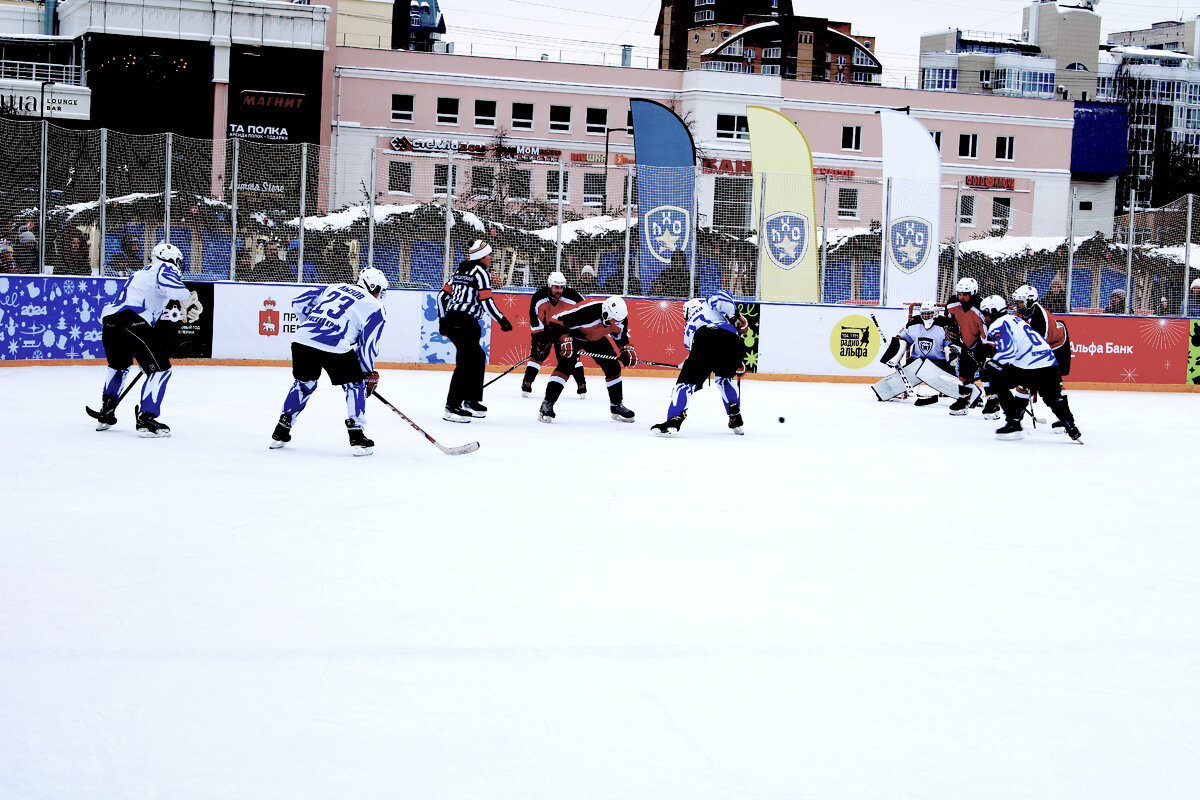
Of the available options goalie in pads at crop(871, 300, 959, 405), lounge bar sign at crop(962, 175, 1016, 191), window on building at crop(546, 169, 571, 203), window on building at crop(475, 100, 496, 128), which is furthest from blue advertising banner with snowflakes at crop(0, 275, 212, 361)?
lounge bar sign at crop(962, 175, 1016, 191)

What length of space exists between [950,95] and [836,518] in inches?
1713

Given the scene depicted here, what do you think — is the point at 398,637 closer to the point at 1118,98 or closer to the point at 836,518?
the point at 836,518

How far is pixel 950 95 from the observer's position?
4712cm

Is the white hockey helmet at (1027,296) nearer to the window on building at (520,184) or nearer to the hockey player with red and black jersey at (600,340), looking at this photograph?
the hockey player with red and black jersey at (600,340)

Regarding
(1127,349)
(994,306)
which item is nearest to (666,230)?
(994,306)

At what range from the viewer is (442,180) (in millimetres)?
16078

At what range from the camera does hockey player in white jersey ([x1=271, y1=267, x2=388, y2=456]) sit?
811 centimetres

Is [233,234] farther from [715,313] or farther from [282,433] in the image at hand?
[282,433]

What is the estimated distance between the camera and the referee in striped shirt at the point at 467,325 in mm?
10430

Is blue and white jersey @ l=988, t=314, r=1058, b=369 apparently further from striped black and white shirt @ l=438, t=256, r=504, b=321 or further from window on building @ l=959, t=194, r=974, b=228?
window on building @ l=959, t=194, r=974, b=228

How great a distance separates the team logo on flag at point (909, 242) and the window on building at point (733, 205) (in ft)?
6.49

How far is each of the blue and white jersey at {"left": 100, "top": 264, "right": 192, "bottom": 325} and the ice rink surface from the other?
0.94 metres

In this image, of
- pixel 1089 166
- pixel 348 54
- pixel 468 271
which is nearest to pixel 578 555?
pixel 468 271

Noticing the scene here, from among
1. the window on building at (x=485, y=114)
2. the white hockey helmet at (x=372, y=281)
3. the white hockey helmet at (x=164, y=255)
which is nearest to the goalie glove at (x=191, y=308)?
the white hockey helmet at (x=164, y=255)
